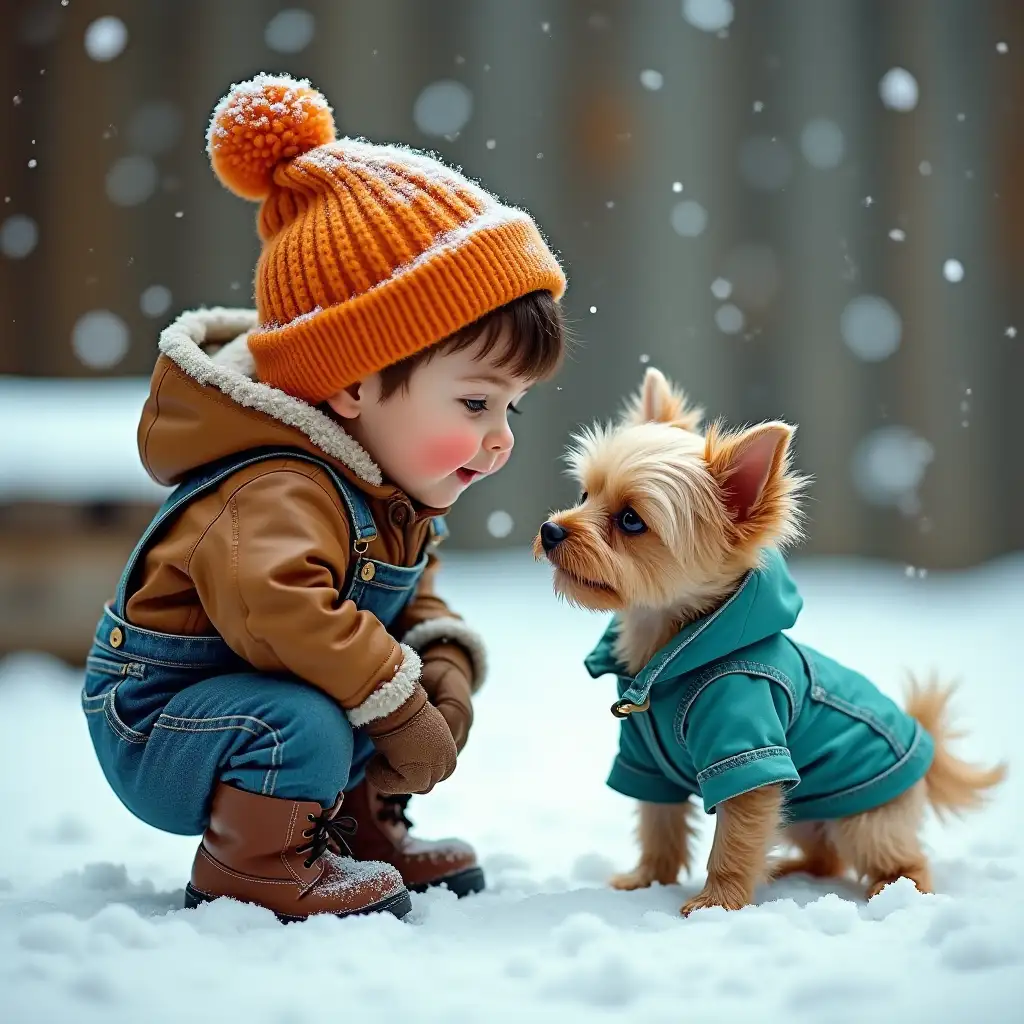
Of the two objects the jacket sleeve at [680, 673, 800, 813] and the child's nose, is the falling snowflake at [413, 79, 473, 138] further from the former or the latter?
the jacket sleeve at [680, 673, 800, 813]

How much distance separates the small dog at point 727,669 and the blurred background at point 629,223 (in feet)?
3.85

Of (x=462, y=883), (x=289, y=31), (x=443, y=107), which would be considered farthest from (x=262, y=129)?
(x=443, y=107)

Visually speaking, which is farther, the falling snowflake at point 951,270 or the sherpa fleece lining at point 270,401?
the falling snowflake at point 951,270

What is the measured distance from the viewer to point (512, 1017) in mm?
806

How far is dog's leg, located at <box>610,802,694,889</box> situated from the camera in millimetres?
1255

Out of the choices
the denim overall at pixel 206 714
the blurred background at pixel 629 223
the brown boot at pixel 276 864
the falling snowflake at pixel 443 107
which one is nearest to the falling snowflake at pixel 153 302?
the blurred background at pixel 629 223

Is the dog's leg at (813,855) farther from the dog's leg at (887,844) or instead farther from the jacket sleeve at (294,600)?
the jacket sleeve at (294,600)

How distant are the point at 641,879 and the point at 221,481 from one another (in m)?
0.61

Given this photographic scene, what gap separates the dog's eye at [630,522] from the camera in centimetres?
113

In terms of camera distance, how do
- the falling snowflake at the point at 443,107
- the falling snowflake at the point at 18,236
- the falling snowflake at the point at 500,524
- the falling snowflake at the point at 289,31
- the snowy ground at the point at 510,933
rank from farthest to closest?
the falling snowflake at the point at 500,524
the falling snowflake at the point at 443,107
the falling snowflake at the point at 289,31
the falling snowflake at the point at 18,236
the snowy ground at the point at 510,933

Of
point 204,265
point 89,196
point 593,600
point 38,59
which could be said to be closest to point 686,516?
point 593,600

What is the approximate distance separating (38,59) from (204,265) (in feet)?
2.50

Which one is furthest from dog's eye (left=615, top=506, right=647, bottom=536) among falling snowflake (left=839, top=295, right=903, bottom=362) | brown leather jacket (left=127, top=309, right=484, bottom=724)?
falling snowflake (left=839, top=295, right=903, bottom=362)

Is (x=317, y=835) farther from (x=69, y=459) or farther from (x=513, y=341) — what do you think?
(x=69, y=459)
